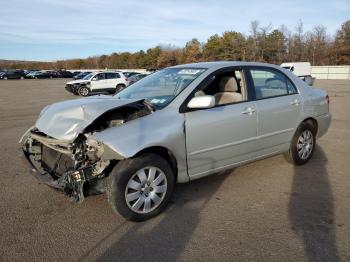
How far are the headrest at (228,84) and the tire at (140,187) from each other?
64.3 inches

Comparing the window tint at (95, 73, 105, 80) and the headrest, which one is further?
the window tint at (95, 73, 105, 80)

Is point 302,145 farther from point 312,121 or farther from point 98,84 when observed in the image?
point 98,84

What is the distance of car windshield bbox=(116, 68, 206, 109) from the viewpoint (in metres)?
4.32

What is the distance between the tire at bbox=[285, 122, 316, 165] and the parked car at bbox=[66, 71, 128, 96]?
18976mm

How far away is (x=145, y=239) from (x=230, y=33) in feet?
277

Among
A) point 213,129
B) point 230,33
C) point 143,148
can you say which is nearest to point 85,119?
point 143,148

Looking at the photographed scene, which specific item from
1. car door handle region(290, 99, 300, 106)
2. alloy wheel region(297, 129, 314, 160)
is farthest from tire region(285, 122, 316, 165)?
car door handle region(290, 99, 300, 106)

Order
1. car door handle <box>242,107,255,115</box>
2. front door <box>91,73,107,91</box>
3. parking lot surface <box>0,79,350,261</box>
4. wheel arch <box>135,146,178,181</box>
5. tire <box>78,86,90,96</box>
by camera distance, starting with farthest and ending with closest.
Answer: front door <box>91,73,107,91</box> → tire <box>78,86,90,96</box> → car door handle <box>242,107,255,115</box> → wheel arch <box>135,146,178,181</box> → parking lot surface <box>0,79,350,261</box>

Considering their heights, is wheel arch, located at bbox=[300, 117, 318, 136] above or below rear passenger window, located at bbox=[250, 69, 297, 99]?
below

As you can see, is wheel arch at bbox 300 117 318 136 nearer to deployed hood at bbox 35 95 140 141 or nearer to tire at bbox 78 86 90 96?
deployed hood at bbox 35 95 140 141

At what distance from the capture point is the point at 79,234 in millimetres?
3547

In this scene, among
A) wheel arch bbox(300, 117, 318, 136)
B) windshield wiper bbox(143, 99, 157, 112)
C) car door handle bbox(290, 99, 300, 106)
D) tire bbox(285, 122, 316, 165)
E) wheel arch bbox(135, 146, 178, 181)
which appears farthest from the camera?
wheel arch bbox(300, 117, 318, 136)

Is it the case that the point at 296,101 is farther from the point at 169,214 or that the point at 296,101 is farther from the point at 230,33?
the point at 230,33

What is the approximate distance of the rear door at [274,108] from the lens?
4.92 metres
